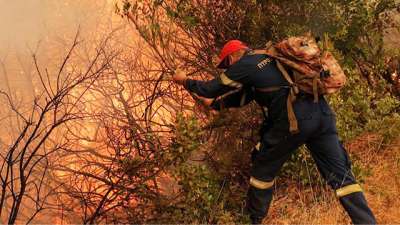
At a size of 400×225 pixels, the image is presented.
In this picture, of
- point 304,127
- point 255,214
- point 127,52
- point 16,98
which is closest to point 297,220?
point 255,214

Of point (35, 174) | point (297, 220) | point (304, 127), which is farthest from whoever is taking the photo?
point (35, 174)

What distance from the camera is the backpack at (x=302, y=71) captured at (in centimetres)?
358

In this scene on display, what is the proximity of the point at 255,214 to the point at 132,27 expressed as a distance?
11.0ft

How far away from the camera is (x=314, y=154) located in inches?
152

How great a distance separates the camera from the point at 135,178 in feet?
14.7

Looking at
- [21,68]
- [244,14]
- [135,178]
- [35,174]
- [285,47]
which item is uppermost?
[21,68]

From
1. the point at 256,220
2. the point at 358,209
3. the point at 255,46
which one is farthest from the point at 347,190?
the point at 255,46

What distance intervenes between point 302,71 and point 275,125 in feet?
1.61

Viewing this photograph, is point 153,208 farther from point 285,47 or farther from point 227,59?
point 285,47

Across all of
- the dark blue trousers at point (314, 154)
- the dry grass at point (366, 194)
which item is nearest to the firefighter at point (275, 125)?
the dark blue trousers at point (314, 154)

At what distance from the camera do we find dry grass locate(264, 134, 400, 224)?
13.6 ft

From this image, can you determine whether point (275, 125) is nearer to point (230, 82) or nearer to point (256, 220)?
point (230, 82)

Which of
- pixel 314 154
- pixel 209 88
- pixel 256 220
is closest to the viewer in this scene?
pixel 209 88

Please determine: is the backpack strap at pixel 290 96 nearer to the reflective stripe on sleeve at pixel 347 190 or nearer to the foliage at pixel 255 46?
the reflective stripe on sleeve at pixel 347 190
